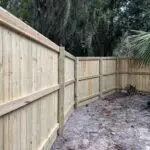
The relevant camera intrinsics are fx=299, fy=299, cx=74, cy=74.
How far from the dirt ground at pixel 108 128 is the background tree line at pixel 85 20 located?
3074 mm

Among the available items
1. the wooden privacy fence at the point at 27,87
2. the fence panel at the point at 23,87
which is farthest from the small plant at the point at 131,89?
the fence panel at the point at 23,87

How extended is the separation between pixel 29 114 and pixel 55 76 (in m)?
1.76

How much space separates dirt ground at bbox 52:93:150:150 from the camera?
15.3 ft

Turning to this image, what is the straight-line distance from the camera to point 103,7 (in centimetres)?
1337

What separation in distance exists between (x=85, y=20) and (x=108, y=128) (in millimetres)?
6321

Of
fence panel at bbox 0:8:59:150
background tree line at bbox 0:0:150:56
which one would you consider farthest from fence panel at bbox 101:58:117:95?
fence panel at bbox 0:8:59:150

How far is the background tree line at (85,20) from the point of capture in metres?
9.93

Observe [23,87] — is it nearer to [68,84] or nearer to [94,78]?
[68,84]

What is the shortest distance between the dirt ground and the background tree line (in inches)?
121

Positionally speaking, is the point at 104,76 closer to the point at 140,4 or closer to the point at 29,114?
the point at 140,4

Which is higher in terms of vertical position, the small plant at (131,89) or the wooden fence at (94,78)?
the wooden fence at (94,78)

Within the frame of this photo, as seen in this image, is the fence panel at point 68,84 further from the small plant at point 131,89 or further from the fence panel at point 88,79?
the small plant at point 131,89

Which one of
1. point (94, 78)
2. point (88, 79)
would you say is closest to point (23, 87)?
point (88, 79)

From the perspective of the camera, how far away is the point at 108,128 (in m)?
5.91
